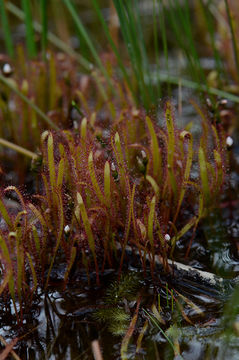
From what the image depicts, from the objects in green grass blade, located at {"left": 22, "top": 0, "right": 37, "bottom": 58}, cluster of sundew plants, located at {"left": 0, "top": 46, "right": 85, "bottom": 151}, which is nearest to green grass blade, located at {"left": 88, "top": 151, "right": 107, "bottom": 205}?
cluster of sundew plants, located at {"left": 0, "top": 46, "right": 85, "bottom": 151}

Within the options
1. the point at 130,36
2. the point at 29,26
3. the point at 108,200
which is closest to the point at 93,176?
the point at 108,200

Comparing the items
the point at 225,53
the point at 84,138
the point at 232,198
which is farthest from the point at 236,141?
the point at 84,138

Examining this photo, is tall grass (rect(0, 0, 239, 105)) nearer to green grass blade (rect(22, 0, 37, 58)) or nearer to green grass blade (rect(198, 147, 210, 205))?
green grass blade (rect(22, 0, 37, 58))

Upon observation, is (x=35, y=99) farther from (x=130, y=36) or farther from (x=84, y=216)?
(x=84, y=216)

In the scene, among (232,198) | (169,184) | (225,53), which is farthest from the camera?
(225,53)

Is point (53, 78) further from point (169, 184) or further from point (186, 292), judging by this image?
point (186, 292)

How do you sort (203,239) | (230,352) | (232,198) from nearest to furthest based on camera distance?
(230,352) < (203,239) < (232,198)

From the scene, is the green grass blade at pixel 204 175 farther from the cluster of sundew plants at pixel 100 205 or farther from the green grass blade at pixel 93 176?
the green grass blade at pixel 93 176

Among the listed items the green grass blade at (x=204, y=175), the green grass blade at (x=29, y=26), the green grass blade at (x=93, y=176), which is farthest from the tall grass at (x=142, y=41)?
the green grass blade at (x=93, y=176)

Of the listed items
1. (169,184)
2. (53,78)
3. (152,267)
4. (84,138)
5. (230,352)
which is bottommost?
(230,352)
